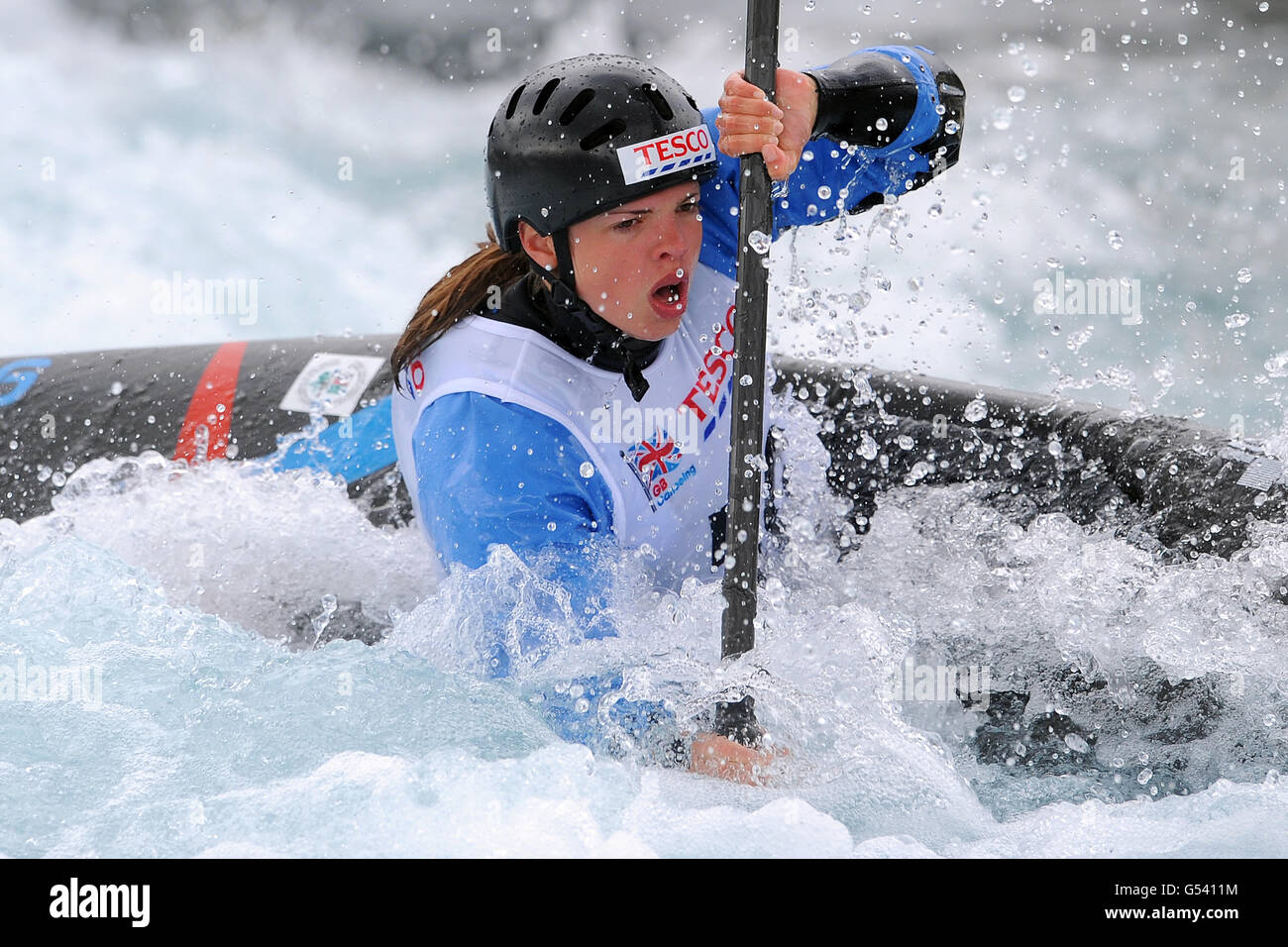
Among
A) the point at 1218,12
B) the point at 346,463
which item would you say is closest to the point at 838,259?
the point at 1218,12

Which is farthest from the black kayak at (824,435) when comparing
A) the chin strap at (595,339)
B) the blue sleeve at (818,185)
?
the chin strap at (595,339)

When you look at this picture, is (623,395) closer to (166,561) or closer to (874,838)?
(874,838)

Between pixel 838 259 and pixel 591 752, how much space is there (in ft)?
25.2

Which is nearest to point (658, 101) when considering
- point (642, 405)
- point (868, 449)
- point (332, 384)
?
point (642, 405)

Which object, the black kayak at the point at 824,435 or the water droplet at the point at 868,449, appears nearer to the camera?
the black kayak at the point at 824,435

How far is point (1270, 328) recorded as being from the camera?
826 centimetres

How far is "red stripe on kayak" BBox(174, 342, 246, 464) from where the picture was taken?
3.22 meters

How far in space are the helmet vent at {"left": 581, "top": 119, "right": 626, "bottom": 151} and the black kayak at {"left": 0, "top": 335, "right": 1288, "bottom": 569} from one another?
1.07 meters

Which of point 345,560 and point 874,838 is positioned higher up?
point 345,560

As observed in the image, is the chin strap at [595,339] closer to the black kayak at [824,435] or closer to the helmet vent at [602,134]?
the helmet vent at [602,134]

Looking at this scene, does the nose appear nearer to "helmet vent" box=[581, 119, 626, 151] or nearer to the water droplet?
"helmet vent" box=[581, 119, 626, 151]

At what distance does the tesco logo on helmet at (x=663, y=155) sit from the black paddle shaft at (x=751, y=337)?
306 millimetres

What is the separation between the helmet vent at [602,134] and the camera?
6.21ft

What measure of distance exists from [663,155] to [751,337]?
0.47 metres
